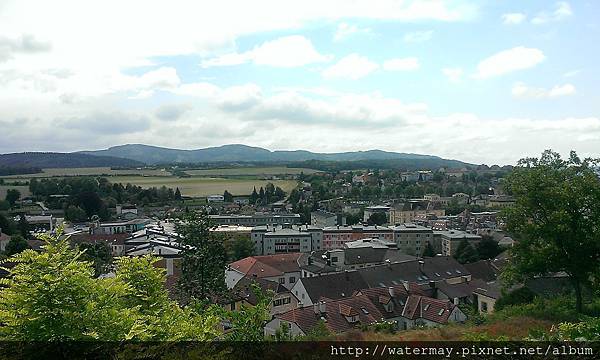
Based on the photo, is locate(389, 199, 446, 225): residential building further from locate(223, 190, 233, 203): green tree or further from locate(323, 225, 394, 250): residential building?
locate(223, 190, 233, 203): green tree

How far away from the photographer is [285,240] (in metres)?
69.2

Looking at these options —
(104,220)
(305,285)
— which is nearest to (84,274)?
(305,285)

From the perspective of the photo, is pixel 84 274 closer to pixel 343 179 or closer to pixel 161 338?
pixel 161 338

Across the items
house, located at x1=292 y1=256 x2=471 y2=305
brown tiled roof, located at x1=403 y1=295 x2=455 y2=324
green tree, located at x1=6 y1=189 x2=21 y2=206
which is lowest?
house, located at x1=292 y1=256 x2=471 y2=305

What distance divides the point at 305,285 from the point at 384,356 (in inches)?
1014

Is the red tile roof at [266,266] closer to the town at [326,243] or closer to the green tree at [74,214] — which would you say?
the town at [326,243]

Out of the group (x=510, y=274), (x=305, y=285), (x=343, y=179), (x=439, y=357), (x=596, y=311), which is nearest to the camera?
(x=439, y=357)

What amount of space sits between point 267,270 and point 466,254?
23.2 m

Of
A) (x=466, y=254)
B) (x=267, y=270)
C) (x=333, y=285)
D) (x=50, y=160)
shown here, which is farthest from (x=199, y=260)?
(x=50, y=160)

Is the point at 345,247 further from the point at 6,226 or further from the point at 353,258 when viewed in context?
the point at 6,226

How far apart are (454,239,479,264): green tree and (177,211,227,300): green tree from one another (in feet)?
121

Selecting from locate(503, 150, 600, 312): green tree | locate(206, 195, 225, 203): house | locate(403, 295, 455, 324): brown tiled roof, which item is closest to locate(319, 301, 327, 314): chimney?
locate(403, 295, 455, 324): brown tiled roof

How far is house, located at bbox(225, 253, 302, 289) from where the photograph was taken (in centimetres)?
4228

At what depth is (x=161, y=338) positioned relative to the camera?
7324 millimetres
